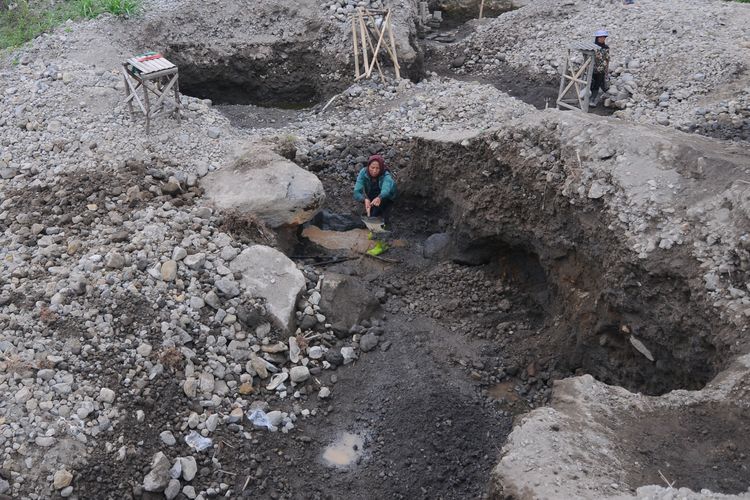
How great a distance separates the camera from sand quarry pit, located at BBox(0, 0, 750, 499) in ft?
22.5

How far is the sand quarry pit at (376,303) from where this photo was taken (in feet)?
22.5

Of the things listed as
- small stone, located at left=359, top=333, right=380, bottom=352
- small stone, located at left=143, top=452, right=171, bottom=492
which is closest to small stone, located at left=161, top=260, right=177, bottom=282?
small stone, located at left=143, top=452, right=171, bottom=492

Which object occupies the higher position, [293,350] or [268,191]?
[268,191]

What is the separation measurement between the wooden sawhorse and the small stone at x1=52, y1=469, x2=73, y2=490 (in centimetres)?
662

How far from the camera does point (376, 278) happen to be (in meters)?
10.7

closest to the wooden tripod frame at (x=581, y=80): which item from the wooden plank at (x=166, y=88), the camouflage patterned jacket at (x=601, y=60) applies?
the camouflage patterned jacket at (x=601, y=60)

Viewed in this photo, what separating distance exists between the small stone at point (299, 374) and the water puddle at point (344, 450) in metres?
0.91

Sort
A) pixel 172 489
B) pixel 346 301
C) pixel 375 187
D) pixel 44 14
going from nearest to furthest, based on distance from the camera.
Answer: pixel 172 489 → pixel 346 301 → pixel 375 187 → pixel 44 14

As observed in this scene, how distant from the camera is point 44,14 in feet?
53.6

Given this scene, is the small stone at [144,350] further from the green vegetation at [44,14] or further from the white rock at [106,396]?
the green vegetation at [44,14]

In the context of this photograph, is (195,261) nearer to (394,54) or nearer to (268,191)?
(268,191)

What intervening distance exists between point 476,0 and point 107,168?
15.6m

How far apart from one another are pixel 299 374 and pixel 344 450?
1.15 meters

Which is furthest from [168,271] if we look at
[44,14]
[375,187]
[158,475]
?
[44,14]
